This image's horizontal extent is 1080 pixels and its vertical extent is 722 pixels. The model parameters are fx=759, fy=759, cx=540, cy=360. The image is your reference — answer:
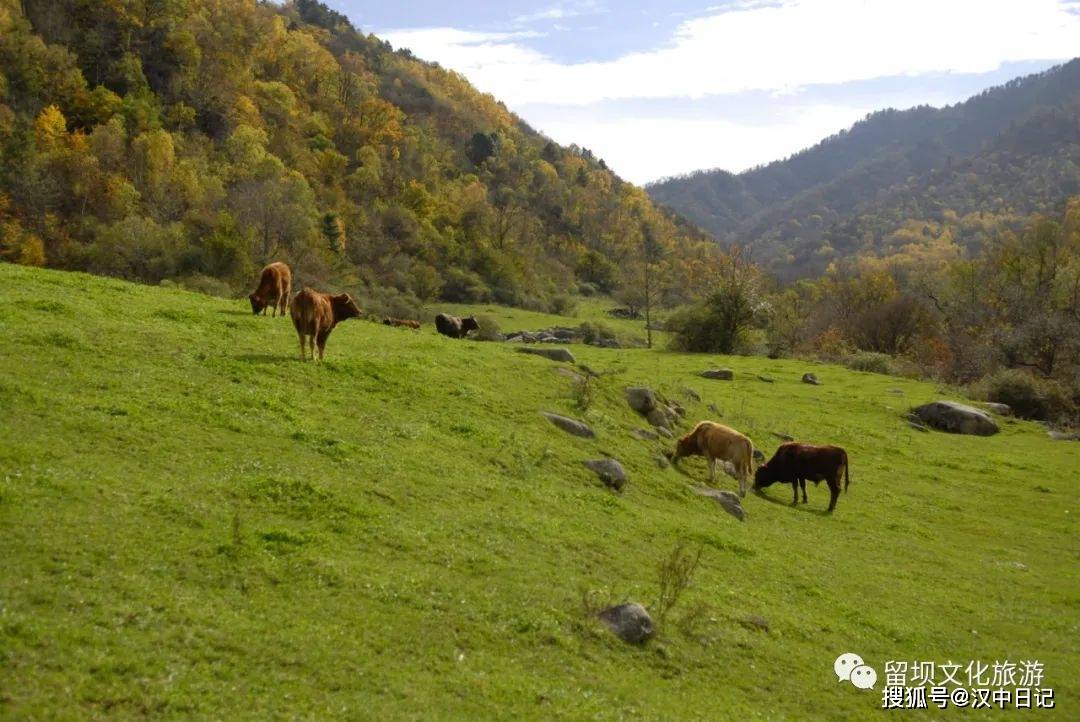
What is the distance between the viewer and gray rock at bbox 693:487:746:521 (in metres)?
20.7

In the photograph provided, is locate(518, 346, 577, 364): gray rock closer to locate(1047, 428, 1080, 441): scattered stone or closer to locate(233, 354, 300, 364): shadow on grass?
locate(233, 354, 300, 364): shadow on grass

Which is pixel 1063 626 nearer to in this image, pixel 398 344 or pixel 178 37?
pixel 398 344

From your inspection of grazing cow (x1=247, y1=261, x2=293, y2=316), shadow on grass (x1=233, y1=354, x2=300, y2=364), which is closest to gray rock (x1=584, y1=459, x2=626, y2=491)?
shadow on grass (x1=233, y1=354, x2=300, y2=364)

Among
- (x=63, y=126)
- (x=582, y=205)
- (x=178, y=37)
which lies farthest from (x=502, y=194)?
(x=63, y=126)

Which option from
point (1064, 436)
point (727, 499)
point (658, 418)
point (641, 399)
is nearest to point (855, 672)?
point (727, 499)

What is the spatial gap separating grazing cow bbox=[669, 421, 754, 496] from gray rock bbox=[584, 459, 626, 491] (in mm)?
4455

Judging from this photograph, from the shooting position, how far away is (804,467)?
24469mm

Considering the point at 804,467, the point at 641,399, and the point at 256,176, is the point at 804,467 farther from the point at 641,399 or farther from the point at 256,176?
the point at 256,176

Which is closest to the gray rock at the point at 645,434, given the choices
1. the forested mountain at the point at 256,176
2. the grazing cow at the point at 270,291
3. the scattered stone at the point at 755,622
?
the scattered stone at the point at 755,622

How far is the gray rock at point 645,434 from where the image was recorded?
24009mm

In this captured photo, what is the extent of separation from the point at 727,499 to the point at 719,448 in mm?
2193

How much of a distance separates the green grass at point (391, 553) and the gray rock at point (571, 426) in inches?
25.9

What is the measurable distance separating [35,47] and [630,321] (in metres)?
82.8

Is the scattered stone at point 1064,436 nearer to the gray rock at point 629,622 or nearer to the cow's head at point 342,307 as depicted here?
the cow's head at point 342,307
